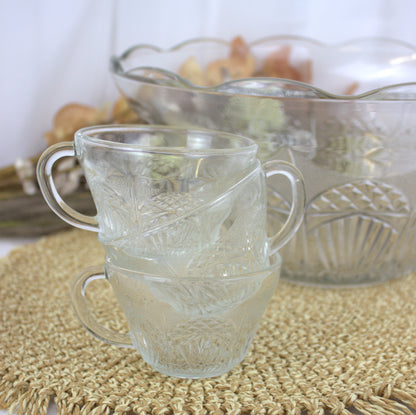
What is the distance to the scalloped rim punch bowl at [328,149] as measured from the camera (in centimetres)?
62

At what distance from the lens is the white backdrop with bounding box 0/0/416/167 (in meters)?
1.08

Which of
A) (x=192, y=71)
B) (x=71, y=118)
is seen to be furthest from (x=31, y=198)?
(x=192, y=71)

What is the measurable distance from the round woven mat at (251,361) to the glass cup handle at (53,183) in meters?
0.14

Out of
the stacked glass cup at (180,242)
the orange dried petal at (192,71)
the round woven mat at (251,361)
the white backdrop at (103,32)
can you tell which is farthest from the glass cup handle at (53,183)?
the white backdrop at (103,32)

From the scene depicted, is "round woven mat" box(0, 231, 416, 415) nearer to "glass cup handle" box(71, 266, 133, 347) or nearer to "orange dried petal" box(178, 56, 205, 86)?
"glass cup handle" box(71, 266, 133, 347)

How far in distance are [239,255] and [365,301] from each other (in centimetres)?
30

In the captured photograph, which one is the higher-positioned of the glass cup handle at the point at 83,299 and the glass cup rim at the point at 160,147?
the glass cup rim at the point at 160,147

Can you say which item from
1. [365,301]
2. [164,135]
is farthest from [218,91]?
[365,301]

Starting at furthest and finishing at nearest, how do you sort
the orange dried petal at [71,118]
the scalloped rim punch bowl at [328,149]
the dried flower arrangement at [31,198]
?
1. the orange dried petal at [71,118]
2. the dried flower arrangement at [31,198]
3. the scalloped rim punch bowl at [328,149]

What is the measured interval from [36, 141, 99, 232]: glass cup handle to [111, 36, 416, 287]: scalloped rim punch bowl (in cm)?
21

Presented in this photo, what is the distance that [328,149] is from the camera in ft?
2.19

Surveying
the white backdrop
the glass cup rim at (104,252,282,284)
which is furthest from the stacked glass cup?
the white backdrop

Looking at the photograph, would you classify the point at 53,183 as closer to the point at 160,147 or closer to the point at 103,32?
the point at 160,147

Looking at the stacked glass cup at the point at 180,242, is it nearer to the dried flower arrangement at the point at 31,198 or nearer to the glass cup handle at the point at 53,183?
the glass cup handle at the point at 53,183
